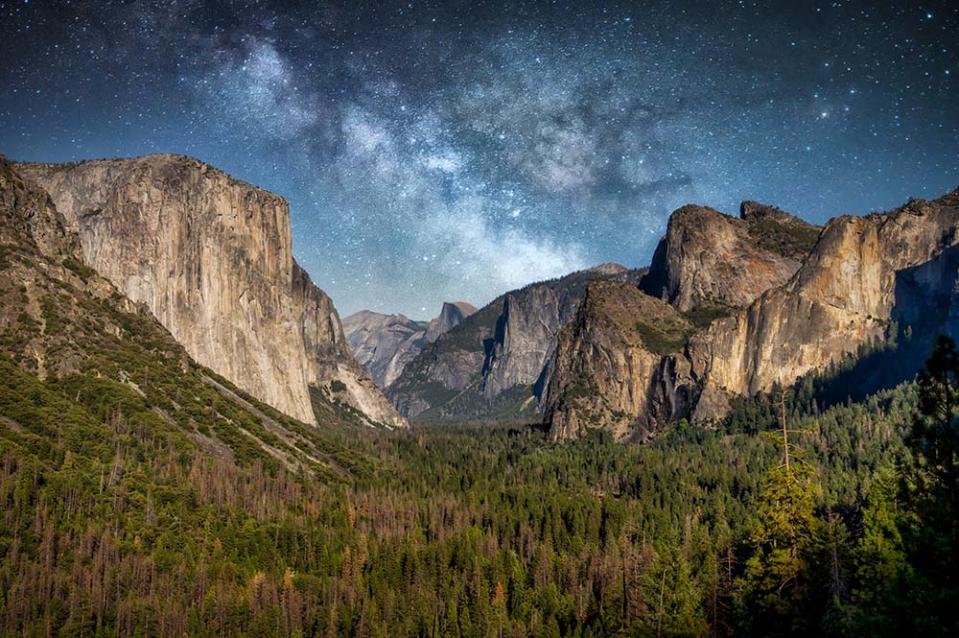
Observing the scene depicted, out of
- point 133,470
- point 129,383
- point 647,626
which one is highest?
point 129,383

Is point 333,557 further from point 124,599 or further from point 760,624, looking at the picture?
point 760,624

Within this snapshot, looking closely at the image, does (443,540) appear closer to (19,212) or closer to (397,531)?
(397,531)

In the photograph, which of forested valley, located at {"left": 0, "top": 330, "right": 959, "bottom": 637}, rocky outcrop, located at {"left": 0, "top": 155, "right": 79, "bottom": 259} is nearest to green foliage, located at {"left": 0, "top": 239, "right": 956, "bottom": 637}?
forested valley, located at {"left": 0, "top": 330, "right": 959, "bottom": 637}

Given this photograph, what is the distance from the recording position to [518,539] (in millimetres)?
128625

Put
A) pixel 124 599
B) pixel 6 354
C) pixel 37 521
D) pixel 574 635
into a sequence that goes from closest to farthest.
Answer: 1. pixel 574 635
2. pixel 124 599
3. pixel 37 521
4. pixel 6 354

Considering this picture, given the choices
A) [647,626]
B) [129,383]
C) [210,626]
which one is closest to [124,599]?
[210,626]

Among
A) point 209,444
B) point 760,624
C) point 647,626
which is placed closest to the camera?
point 760,624

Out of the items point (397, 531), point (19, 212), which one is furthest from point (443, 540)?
point (19, 212)

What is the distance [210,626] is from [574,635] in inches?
1652

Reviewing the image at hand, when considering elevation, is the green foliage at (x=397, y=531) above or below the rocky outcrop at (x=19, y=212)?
below

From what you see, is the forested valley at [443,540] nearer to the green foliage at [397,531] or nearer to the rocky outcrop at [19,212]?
the green foliage at [397,531]

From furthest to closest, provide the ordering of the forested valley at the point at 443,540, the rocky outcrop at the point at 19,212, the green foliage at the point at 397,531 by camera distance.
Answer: the rocky outcrop at the point at 19,212 → the green foliage at the point at 397,531 → the forested valley at the point at 443,540

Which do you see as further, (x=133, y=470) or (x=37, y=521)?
(x=133, y=470)

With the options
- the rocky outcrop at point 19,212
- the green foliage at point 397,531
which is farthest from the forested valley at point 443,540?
the rocky outcrop at point 19,212
